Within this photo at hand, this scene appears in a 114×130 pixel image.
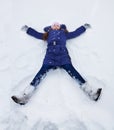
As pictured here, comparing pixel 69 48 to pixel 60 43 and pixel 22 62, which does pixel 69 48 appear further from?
pixel 22 62

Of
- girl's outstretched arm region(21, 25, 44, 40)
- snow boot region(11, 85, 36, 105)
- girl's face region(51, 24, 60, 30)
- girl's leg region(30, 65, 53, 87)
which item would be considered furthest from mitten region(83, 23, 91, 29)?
snow boot region(11, 85, 36, 105)

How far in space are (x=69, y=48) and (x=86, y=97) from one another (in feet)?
1.71

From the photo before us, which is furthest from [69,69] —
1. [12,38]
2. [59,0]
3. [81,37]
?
[59,0]

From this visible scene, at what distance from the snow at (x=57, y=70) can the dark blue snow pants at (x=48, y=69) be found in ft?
0.19

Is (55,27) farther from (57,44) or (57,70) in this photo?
(57,70)

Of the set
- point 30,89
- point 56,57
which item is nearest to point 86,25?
point 56,57

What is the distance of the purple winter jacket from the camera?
2316 mm

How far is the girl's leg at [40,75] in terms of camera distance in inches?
88.3

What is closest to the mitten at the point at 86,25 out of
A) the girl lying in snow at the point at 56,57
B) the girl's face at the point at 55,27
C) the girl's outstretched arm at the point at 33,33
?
the girl lying in snow at the point at 56,57

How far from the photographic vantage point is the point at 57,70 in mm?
2359

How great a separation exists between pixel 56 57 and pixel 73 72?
0.66 feet

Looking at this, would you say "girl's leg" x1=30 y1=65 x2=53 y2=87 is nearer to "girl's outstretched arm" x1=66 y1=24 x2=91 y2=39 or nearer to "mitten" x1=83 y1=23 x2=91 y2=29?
"girl's outstretched arm" x1=66 y1=24 x2=91 y2=39

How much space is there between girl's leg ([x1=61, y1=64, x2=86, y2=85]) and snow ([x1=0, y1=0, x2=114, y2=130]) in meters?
0.07

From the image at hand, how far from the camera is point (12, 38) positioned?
262 cm
